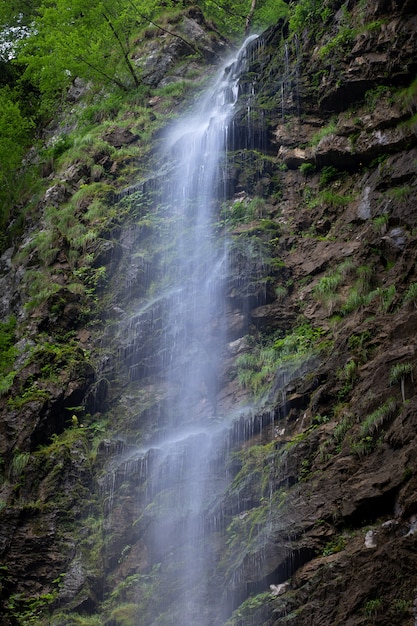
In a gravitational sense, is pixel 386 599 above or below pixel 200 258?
below

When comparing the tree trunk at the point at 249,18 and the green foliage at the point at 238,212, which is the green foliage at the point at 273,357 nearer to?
the green foliage at the point at 238,212

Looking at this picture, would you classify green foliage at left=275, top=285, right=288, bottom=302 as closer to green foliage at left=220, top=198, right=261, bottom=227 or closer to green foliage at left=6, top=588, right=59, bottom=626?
green foliage at left=220, top=198, right=261, bottom=227

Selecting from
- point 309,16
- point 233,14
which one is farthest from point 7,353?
point 233,14

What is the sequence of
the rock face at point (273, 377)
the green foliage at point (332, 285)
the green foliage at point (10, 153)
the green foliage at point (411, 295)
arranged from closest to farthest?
the rock face at point (273, 377)
the green foliage at point (411, 295)
the green foliage at point (332, 285)
the green foliage at point (10, 153)

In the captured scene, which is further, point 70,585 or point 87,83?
point 87,83

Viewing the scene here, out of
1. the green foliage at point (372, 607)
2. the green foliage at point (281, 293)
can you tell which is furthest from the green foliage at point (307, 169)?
the green foliage at point (372, 607)

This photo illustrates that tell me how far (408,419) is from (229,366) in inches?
177

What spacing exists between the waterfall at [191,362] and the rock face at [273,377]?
16 centimetres

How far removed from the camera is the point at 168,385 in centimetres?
1158

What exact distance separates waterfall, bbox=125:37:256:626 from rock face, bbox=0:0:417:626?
6.2 inches

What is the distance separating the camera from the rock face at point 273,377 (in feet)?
24.4

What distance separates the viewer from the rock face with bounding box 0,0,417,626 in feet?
24.4

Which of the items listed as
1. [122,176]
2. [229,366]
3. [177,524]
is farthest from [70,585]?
[122,176]

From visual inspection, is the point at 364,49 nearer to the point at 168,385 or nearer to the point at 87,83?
the point at 168,385
